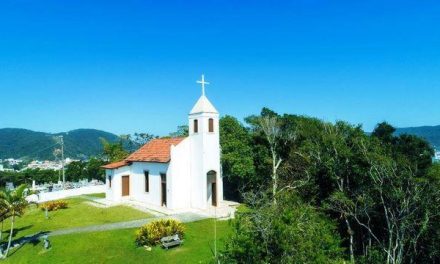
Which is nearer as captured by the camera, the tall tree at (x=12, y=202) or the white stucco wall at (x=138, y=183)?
the tall tree at (x=12, y=202)

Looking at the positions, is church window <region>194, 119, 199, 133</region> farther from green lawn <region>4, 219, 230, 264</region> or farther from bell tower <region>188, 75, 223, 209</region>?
green lawn <region>4, 219, 230, 264</region>

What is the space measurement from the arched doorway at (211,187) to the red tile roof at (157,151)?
3.57m

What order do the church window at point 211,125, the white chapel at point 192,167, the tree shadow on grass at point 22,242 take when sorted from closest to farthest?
the tree shadow on grass at point 22,242, the white chapel at point 192,167, the church window at point 211,125

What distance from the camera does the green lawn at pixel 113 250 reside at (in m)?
20.6

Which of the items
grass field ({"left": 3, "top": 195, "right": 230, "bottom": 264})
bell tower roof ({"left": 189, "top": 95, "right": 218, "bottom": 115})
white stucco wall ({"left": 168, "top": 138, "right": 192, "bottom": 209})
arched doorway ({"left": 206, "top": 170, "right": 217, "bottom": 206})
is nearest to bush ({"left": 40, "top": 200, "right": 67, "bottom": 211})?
grass field ({"left": 3, "top": 195, "right": 230, "bottom": 264})

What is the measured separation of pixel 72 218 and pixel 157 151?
8.70 metres

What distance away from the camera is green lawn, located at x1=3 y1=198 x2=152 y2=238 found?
27.6 meters

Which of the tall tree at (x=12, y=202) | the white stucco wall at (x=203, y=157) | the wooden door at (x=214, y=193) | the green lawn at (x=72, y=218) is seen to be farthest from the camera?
the wooden door at (x=214, y=193)

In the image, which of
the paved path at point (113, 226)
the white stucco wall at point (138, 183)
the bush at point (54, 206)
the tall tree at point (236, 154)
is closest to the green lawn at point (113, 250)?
the paved path at point (113, 226)

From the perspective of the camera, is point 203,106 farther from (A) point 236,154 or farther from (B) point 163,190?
(B) point 163,190

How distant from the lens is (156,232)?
2241 centimetres

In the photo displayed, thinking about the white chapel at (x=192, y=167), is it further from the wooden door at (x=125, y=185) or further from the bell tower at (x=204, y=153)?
the wooden door at (x=125, y=185)

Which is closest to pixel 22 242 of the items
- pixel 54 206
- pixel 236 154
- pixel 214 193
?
pixel 54 206

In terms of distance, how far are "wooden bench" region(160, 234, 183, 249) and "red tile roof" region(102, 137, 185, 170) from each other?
33.2ft
